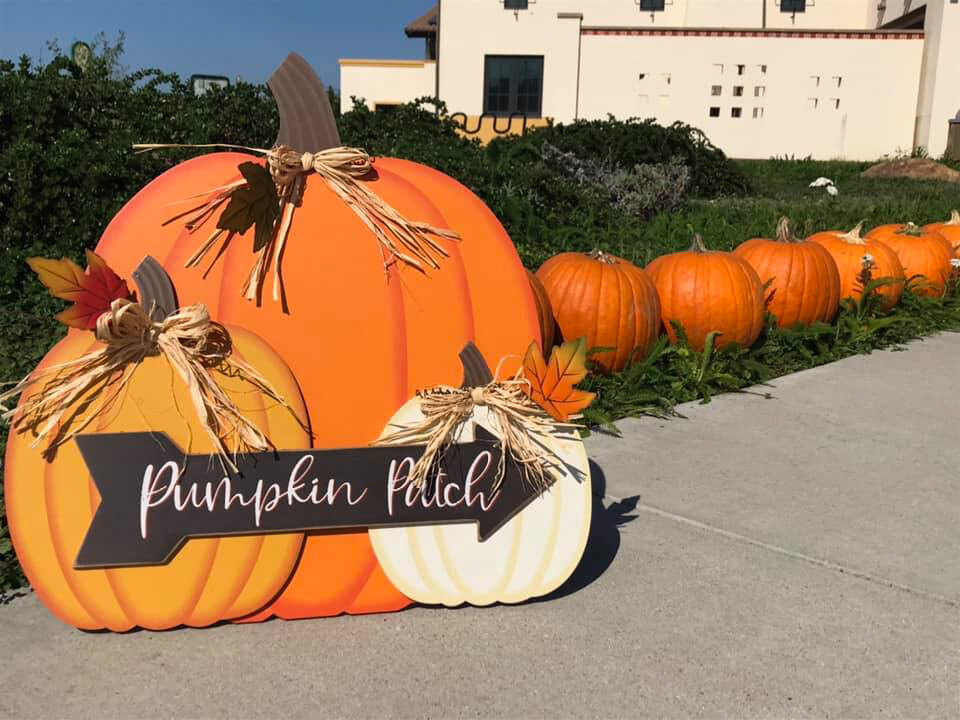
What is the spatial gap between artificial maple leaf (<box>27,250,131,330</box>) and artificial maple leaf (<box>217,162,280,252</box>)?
10.7 inches

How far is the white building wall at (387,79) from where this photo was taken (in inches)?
1064

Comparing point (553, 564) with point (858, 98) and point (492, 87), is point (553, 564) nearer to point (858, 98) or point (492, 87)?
point (492, 87)

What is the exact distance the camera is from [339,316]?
2078mm

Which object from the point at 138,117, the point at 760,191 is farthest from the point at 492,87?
the point at 138,117

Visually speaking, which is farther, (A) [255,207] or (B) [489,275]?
(B) [489,275]

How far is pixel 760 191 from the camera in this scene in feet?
50.8

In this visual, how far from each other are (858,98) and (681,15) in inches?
266

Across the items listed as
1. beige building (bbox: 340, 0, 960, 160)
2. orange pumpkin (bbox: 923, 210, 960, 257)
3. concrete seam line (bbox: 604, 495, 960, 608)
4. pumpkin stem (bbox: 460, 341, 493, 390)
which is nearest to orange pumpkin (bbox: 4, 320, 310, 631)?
pumpkin stem (bbox: 460, 341, 493, 390)

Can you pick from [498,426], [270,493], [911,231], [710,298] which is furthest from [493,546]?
[911,231]

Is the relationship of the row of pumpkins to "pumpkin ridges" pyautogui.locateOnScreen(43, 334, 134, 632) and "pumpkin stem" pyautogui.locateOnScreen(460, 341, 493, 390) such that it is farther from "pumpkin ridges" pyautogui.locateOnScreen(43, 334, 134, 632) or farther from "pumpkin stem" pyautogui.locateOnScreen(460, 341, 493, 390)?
"pumpkin ridges" pyautogui.locateOnScreen(43, 334, 134, 632)

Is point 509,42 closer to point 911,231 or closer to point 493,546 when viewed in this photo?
point 911,231

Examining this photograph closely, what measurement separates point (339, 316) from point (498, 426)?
46 centimetres

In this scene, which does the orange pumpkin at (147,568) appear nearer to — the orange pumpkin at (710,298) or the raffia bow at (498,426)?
the raffia bow at (498,426)

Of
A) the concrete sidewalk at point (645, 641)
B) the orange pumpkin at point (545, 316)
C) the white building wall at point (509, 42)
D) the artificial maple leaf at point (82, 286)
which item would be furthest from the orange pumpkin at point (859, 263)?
the white building wall at point (509, 42)
